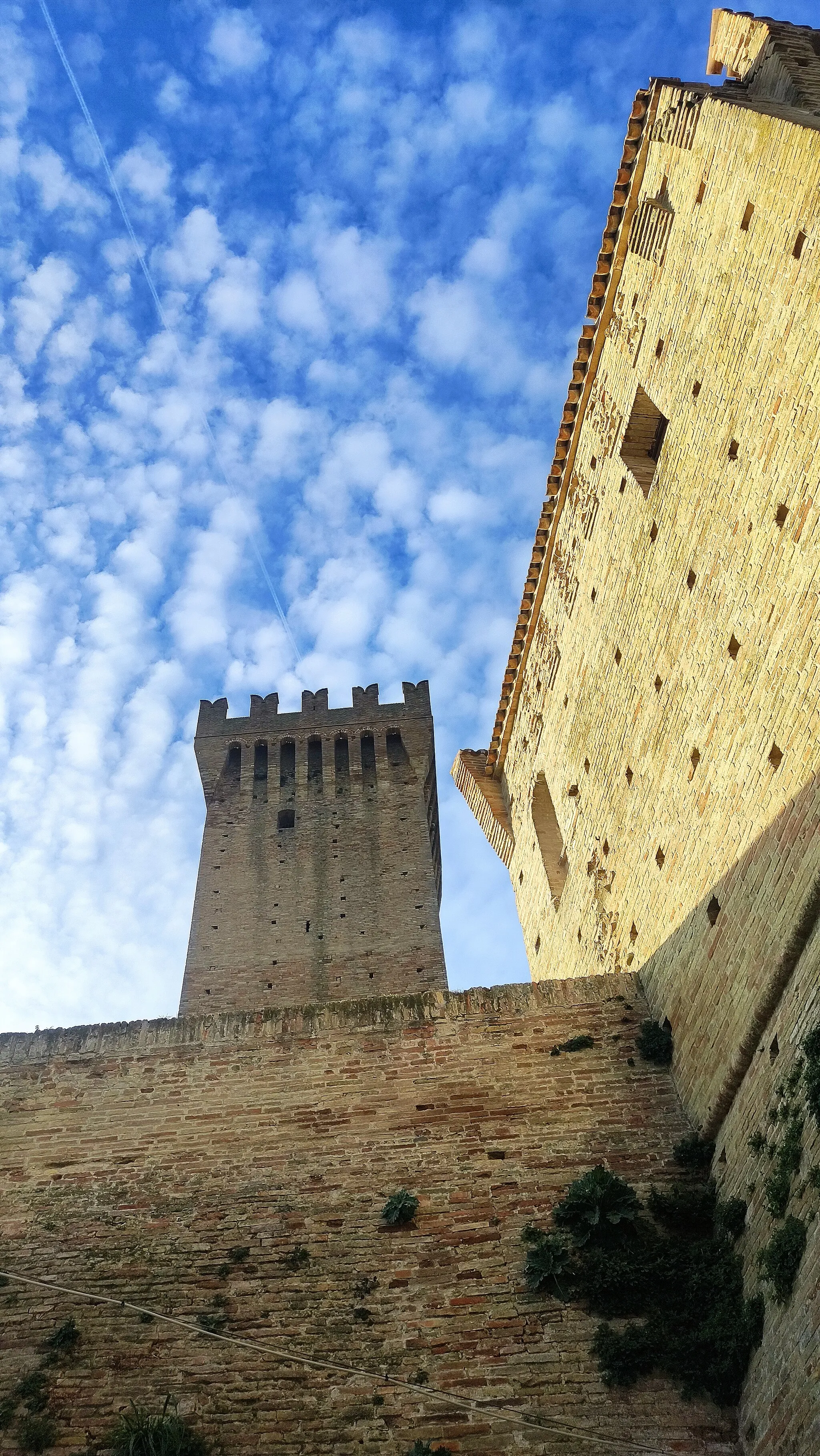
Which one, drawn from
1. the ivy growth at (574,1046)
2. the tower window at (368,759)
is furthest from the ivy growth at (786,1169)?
the tower window at (368,759)

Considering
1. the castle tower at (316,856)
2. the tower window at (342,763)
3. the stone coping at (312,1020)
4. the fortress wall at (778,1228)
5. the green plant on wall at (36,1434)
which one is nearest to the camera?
the fortress wall at (778,1228)

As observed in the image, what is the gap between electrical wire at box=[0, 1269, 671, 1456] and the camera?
6.68 meters

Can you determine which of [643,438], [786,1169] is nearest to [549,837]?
[643,438]

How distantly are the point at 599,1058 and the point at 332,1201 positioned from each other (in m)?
2.44

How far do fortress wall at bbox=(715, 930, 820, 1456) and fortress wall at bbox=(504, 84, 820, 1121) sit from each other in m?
0.33

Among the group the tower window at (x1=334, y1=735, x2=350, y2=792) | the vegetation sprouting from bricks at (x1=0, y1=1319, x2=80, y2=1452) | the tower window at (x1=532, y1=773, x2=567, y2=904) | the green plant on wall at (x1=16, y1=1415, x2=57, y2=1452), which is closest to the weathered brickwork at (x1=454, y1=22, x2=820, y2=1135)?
the tower window at (x1=532, y1=773, x2=567, y2=904)

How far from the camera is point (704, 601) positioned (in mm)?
8766

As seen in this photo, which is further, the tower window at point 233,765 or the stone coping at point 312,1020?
the tower window at point 233,765

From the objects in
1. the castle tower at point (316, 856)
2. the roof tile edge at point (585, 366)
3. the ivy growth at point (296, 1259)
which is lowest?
the ivy growth at point (296, 1259)

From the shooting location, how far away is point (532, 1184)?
329 inches

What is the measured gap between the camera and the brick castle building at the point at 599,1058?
22.9ft

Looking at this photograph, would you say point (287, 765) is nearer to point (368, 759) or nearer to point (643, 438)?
point (368, 759)

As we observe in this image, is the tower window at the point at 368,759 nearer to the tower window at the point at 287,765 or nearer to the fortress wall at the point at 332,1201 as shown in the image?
the tower window at the point at 287,765

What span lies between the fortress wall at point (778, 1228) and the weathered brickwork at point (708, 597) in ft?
0.08
